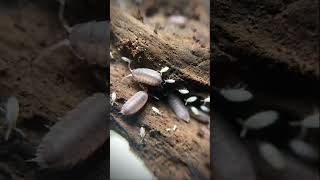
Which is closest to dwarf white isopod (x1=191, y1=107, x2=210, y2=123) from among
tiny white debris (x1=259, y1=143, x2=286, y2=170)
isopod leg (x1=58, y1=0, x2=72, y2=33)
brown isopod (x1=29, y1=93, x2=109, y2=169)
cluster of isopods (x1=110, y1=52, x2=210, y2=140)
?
cluster of isopods (x1=110, y1=52, x2=210, y2=140)

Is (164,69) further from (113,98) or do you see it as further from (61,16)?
(61,16)

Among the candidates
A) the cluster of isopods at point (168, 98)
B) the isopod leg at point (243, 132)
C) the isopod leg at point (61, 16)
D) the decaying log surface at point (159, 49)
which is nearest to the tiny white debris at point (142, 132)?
the cluster of isopods at point (168, 98)

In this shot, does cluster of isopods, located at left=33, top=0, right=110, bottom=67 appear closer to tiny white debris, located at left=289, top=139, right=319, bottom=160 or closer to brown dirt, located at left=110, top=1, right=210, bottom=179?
brown dirt, located at left=110, top=1, right=210, bottom=179

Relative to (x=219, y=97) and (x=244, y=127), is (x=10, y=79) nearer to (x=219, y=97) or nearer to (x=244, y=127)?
(x=219, y=97)

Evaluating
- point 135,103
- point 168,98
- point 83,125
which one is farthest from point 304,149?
point 83,125

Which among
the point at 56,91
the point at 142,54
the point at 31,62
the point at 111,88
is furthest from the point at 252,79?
the point at 31,62
